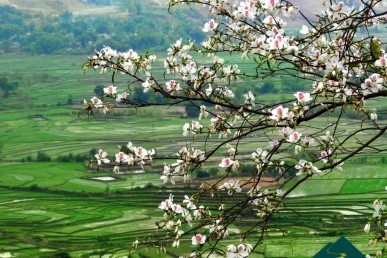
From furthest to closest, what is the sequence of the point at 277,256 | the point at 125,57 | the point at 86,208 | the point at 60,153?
the point at 60,153, the point at 86,208, the point at 277,256, the point at 125,57

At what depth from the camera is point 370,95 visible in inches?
129

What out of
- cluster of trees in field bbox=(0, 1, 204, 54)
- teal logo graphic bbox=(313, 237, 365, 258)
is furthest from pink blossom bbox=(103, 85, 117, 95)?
cluster of trees in field bbox=(0, 1, 204, 54)

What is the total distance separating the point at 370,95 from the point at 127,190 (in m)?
20.8

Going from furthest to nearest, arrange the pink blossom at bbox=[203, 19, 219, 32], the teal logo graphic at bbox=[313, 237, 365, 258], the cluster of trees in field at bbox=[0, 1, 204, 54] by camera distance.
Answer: the cluster of trees in field at bbox=[0, 1, 204, 54]
the pink blossom at bbox=[203, 19, 219, 32]
the teal logo graphic at bbox=[313, 237, 365, 258]

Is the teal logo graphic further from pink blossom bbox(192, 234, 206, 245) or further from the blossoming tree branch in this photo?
pink blossom bbox(192, 234, 206, 245)

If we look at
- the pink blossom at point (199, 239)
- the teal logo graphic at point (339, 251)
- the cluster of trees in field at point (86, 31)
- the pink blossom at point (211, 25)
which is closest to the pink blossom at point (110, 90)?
the pink blossom at point (211, 25)

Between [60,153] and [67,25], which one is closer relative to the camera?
[60,153]

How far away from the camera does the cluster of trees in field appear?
65812 millimetres

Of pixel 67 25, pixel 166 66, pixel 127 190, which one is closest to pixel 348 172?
pixel 127 190

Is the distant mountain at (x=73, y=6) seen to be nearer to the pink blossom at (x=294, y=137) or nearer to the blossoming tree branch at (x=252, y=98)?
the blossoming tree branch at (x=252, y=98)

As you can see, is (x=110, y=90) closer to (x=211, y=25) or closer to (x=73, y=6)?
(x=211, y=25)

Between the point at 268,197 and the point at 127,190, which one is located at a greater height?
the point at 268,197

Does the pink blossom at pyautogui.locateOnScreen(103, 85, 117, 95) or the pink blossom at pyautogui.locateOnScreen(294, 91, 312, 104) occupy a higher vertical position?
the pink blossom at pyautogui.locateOnScreen(294, 91, 312, 104)

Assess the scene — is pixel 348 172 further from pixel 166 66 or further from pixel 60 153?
pixel 166 66
